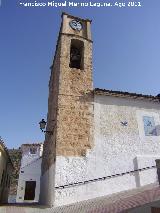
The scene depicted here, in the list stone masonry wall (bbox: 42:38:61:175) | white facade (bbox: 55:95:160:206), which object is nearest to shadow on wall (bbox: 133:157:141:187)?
white facade (bbox: 55:95:160:206)

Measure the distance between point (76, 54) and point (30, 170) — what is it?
49.5 ft

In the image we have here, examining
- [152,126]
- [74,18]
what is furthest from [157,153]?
[74,18]

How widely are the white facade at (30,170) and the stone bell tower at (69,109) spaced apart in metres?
11.7

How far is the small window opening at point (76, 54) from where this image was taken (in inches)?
596

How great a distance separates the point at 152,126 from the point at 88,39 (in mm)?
6935

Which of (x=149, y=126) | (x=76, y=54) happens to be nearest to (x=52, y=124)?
(x=76, y=54)

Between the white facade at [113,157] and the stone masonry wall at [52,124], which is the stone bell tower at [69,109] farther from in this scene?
the white facade at [113,157]

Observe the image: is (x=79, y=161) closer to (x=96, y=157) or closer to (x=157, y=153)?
(x=96, y=157)

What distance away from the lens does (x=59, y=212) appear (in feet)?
28.9

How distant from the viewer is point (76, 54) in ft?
50.8

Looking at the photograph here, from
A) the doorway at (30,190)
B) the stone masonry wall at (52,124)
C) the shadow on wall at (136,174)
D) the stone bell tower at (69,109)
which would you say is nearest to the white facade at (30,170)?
the doorway at (30,190)

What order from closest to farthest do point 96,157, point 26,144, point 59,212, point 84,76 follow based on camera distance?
point 59,212
point 96,157
point 84,76
point 26,144

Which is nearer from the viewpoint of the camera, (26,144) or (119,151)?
(119,151)

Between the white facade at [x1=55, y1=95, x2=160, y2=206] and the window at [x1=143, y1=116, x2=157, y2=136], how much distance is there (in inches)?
7.4
